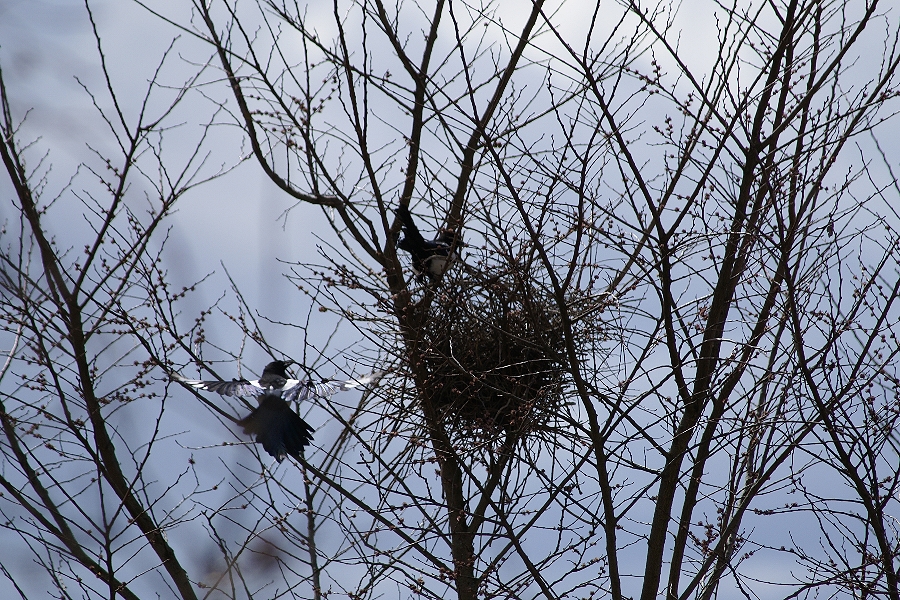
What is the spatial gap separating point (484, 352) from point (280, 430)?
3.37 ft

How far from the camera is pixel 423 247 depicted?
5031 mm

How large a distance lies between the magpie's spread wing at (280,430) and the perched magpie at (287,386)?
63 mm

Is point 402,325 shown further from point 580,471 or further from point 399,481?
point 580,471

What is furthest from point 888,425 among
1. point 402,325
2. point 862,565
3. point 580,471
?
point 402,325

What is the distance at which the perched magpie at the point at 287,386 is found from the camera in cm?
412

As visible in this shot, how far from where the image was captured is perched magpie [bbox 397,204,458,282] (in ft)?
14.5

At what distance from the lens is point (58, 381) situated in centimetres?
395

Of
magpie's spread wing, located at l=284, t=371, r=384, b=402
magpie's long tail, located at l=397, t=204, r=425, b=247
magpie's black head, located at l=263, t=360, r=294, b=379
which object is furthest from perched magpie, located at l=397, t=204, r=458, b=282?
magpie's black head, located at l=263, t=360, r=294, b=379

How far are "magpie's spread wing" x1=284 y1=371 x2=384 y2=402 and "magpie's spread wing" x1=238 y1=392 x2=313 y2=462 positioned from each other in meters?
0.08

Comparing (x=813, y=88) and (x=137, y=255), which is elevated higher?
(x=813, y=88)

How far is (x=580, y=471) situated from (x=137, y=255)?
7.27 ft

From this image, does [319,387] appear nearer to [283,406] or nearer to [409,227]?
[283,406]

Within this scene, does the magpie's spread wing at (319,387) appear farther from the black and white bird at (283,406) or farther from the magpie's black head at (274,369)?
the magpie's black head at (274,369)

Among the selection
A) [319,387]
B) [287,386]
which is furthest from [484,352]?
[287,386]
